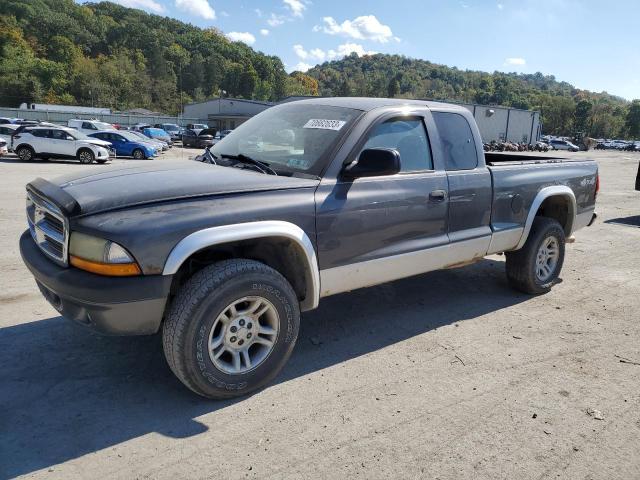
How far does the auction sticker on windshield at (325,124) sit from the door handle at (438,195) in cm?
93

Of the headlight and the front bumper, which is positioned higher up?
the headlight

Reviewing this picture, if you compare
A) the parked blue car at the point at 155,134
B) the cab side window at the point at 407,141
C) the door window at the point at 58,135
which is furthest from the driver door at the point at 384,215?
the parked blue car at the point at 155,134

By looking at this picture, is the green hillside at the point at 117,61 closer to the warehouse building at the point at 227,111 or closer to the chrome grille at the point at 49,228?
the warehouse building at the point at 227,111

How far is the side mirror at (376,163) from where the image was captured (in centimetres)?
332

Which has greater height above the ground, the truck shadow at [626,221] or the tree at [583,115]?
the tree at [583,115]

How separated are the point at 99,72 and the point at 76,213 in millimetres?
118241

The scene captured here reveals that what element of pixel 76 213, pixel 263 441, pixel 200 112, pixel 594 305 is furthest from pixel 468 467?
pixel 200 112

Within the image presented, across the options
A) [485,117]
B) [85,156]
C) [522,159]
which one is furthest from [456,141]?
[485,117]

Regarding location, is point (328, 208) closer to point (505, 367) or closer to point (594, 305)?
point (505, 367)

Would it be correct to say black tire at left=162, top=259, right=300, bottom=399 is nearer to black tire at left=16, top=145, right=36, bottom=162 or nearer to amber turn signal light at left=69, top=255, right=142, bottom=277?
amber turn signal light at left=69, top=255, right=142, bottom=277

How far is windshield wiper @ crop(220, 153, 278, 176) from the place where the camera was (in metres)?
3.54

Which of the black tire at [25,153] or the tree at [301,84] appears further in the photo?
the tree at [301,84]

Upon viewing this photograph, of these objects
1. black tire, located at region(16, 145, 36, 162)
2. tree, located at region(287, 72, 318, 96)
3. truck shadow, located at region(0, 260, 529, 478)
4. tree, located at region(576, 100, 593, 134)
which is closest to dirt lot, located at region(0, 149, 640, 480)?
truck shadow, located at region(0, 260, 529, 478)

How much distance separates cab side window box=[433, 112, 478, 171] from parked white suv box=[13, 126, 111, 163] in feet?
65.8
